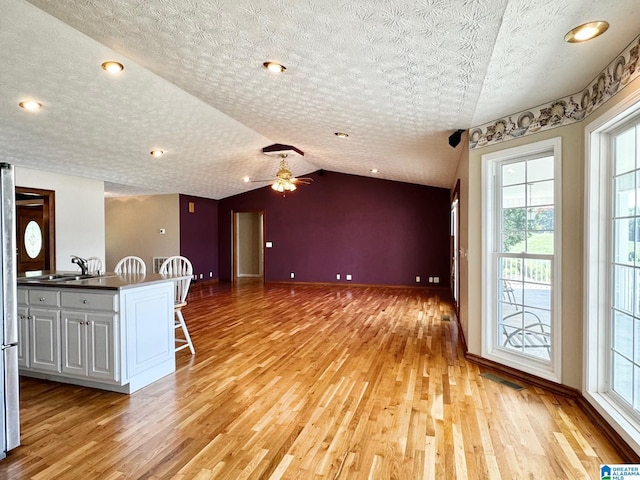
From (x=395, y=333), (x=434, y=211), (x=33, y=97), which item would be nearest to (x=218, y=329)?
(x=395, y=333)

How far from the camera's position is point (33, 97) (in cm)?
362

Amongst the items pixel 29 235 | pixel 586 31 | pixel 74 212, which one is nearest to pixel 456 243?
pixel 586 31

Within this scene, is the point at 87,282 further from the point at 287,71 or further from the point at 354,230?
the point at 354,230

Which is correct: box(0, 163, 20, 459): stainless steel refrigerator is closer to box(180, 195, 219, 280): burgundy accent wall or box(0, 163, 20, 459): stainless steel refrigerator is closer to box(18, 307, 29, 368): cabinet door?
box(18, 307, 29, 368): cabinet door

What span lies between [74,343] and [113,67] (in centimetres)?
244

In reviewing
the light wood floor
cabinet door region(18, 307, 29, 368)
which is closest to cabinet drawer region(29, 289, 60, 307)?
cabinet door region(18, 307, 29, 368)

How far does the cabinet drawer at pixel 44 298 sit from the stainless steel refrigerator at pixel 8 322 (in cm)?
88

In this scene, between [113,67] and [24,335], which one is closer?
[24,335]

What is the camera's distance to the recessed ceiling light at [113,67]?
322 cm

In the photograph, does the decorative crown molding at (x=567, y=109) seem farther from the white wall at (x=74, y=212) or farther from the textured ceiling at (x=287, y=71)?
the white wall at (x=74, y=212)

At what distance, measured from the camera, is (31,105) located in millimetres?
3760

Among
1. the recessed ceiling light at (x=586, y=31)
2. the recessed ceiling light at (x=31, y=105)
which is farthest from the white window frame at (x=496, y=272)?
the recessed ceiling light at (x=31, y=105)

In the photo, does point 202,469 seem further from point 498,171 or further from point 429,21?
point 498,171

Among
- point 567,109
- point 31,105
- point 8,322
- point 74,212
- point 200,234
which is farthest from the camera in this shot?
point 200,234
